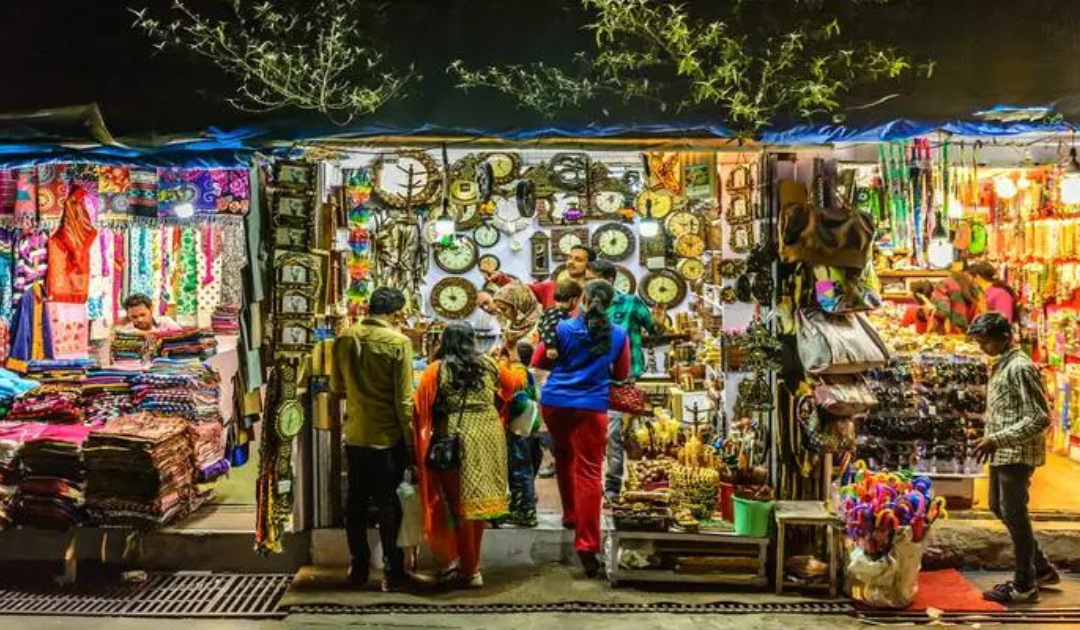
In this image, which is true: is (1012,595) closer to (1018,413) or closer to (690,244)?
(1018,413)

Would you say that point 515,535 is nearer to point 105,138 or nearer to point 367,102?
point 367,102

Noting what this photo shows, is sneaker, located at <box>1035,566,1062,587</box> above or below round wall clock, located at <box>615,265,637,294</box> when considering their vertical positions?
below

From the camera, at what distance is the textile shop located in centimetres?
683

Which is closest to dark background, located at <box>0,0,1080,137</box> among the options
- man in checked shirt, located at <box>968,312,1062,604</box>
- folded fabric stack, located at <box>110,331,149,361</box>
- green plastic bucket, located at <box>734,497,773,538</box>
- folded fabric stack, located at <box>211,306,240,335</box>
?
man in checked shirt, located at <box>968,312,1062,604</box>

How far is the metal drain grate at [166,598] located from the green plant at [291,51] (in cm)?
323

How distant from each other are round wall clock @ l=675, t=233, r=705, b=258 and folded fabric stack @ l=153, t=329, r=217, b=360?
15.5 feet

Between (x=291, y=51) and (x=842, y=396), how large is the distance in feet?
14.6

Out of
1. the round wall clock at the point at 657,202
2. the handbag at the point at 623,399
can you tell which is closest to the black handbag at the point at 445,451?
the handbag at the point at 623,399

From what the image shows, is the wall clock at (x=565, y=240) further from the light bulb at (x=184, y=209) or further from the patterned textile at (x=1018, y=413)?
the patterned textile at (x=1018, y=413)

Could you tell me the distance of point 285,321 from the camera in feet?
22.1

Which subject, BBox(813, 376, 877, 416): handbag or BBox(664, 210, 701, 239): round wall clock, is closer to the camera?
BBox(813, 376, 877, 416): handbag

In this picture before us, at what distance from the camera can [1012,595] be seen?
6.30m

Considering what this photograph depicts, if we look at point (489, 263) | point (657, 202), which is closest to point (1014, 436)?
point (657, 202)

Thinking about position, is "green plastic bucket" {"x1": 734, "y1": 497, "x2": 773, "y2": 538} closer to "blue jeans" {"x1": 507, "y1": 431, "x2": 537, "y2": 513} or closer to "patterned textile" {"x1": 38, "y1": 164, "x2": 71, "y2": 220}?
"blue jeans" {"x1": 507, "y1": 431, "x2": 537, "y2": 513}
